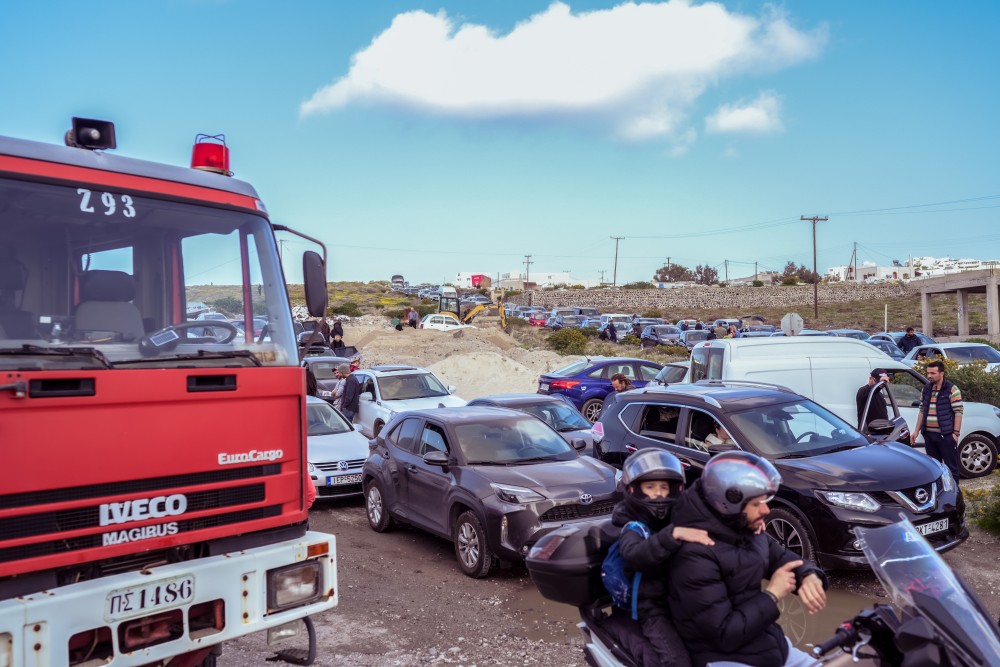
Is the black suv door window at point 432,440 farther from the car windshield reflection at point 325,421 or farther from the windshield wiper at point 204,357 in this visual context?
the windshield wiper at point 204,357

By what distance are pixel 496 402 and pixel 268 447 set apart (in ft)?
29.3

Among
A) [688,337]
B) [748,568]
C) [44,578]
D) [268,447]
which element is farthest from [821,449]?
[688,337]

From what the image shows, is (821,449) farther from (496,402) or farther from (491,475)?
(496,402)

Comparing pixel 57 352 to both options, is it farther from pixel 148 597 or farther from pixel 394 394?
pixel 394 394

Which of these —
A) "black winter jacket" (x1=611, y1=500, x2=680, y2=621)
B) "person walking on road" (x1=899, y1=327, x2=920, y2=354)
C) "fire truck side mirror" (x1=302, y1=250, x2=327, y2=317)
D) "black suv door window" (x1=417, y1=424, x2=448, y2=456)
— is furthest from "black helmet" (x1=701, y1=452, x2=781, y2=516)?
"person walking on road" (x1=899, y1=327, x2=920, y2=354)

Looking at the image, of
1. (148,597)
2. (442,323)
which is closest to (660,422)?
(148,597)

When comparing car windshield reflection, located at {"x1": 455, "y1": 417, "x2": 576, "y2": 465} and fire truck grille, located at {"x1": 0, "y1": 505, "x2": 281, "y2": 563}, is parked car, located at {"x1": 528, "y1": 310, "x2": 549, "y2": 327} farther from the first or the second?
fire truck grille, located at {"x1": 0, "y1": 505, "x2": 281, "y2": 563}

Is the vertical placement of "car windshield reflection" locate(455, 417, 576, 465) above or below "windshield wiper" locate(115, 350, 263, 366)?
below

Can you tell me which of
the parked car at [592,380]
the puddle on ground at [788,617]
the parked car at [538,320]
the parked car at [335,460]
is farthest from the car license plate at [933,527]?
the parked car at [538,320]

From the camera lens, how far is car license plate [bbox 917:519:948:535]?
6.96m

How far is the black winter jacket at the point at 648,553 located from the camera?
11.0 ft

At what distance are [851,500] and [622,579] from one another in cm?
409

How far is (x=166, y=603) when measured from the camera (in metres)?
3.90

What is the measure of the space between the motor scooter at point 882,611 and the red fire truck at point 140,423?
4.98ft
